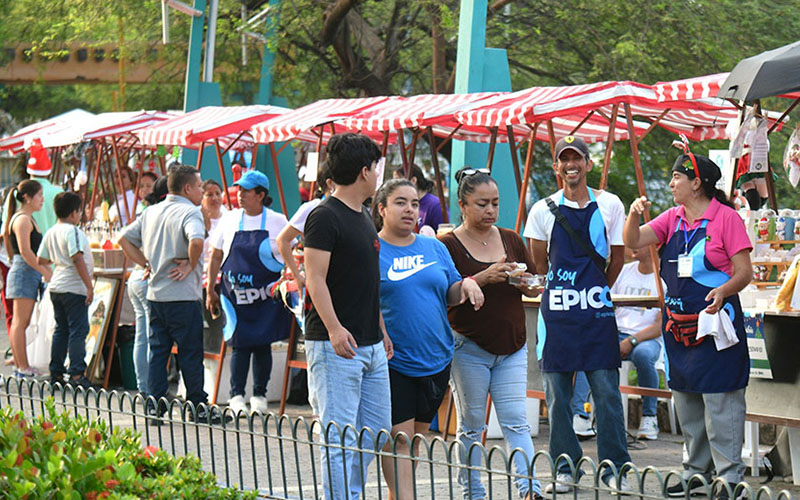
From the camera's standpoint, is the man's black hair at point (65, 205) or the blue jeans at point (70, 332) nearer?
the man's black hair at point (65, 205)

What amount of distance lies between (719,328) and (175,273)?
4301mm

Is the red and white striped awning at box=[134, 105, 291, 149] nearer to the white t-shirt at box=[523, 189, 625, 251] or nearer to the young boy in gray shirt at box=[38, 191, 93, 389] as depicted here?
the young boy in gray shirt at box=[38, 191, 93, 389]

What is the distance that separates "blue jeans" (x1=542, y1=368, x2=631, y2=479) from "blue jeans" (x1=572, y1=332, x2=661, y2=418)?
1.93m

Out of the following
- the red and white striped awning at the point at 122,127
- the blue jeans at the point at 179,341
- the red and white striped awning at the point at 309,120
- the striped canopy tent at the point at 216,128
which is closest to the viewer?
the blue jeans at the point at 179,341

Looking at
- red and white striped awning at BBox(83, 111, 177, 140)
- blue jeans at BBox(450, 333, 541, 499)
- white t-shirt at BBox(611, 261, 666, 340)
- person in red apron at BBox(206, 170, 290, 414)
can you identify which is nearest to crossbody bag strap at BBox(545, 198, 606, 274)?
blue jeans at BBox(450, 333, 541, 499)

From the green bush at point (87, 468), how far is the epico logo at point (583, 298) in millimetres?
2629

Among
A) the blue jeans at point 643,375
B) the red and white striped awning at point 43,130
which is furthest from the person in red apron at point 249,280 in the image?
the red and white striped awning at point 43,130

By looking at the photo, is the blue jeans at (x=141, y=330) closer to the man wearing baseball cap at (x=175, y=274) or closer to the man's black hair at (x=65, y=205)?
the man wearing baseball cap at (x=175, y=274)

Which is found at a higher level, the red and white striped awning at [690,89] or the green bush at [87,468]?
the red and white striped awning at [690,89]

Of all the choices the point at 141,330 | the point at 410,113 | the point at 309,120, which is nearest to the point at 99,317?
the point at 141,330

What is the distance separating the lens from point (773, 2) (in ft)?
54.3

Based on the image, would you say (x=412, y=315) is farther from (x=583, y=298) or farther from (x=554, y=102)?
(x=554, y=102)

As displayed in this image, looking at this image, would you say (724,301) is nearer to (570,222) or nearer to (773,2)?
(570,222)

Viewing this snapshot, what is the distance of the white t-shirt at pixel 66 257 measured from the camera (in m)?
10.8
